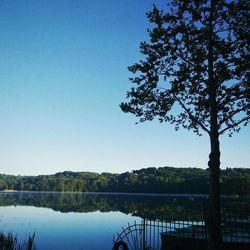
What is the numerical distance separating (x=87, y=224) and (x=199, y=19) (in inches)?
1345

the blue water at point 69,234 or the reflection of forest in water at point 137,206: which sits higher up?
the reflection of forest in water at point 137,206

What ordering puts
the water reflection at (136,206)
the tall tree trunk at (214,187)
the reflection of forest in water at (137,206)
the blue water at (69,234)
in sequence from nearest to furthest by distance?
the tall tree trunk at (214,187) → the blue water at (69,234) → the reflection of forest in water at (137,206) → the water reflection at (136,206)

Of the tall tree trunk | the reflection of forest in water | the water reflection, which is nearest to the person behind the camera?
the tall tree trunk

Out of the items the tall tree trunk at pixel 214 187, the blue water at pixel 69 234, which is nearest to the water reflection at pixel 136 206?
the blue water at pixel 69 234

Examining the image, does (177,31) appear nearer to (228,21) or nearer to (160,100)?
(228,21)

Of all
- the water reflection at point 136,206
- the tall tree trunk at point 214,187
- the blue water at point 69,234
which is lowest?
the blue water at point 69,234

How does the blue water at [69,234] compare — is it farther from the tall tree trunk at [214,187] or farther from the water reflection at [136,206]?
the tall tree trunk at [214,187]

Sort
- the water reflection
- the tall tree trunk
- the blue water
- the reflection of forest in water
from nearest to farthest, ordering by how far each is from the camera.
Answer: the tall tree trunk
the blue water
the reflection of forest in water
the water reflection

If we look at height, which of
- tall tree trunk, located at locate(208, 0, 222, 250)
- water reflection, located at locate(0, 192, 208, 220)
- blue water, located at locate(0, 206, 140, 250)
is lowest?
blue water, located at locate(0, 206, 140, 250)

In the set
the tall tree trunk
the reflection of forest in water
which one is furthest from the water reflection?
the tall tree trunk

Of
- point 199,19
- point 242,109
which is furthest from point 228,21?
point 242,109

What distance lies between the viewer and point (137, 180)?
586 feet

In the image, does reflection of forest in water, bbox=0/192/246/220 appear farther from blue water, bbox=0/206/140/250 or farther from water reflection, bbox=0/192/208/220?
blue water, bbox=0/206/140/250

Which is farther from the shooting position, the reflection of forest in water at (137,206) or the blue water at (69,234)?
the reflection of forest in water at (137,206)
